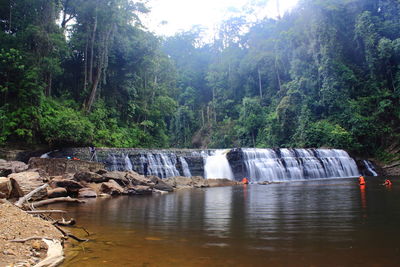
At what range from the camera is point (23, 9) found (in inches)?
851

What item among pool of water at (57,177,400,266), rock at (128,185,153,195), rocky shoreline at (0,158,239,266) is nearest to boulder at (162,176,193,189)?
rocky shoreline at (0,158,239,266)

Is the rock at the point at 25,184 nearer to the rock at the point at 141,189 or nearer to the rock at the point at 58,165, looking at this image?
the rock at the point at 141,189

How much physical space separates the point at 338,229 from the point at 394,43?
31871 mm

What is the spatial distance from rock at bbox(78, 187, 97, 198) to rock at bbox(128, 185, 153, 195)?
156cm

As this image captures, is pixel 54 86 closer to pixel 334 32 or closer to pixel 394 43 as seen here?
pixel 334 32

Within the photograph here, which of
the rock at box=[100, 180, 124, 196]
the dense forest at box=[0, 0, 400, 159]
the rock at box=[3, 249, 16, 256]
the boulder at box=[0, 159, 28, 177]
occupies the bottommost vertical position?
the rock at box=[100, 180, 124, 196]

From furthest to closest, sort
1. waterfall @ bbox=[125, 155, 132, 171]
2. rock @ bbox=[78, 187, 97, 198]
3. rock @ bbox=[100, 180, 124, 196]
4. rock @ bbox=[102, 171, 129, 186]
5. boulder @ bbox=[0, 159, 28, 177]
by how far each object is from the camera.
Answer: waterfall @ bbox=[125, 155, 132, 171] → rock @ bbox=[102, 171, 129, 186] → rock @ bbox=[100, 180, 124, 196] → boulder @ bbox=[0, 159, 28, 177] → rock @ bbox=[78, 187, 97, 198]

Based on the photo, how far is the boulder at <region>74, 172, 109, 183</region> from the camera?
11789mm

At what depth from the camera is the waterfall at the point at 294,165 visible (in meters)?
21.6

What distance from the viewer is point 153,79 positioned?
35.4 m

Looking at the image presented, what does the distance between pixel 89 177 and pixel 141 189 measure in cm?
222

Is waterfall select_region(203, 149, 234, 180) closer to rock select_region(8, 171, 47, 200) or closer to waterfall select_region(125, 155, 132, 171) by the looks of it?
waterfall select_region(125, 155, 132, 171)

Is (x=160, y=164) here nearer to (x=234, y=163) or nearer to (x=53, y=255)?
(x=234, y=163)

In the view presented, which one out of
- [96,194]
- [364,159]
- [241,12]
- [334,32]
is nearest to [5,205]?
[96,194]
